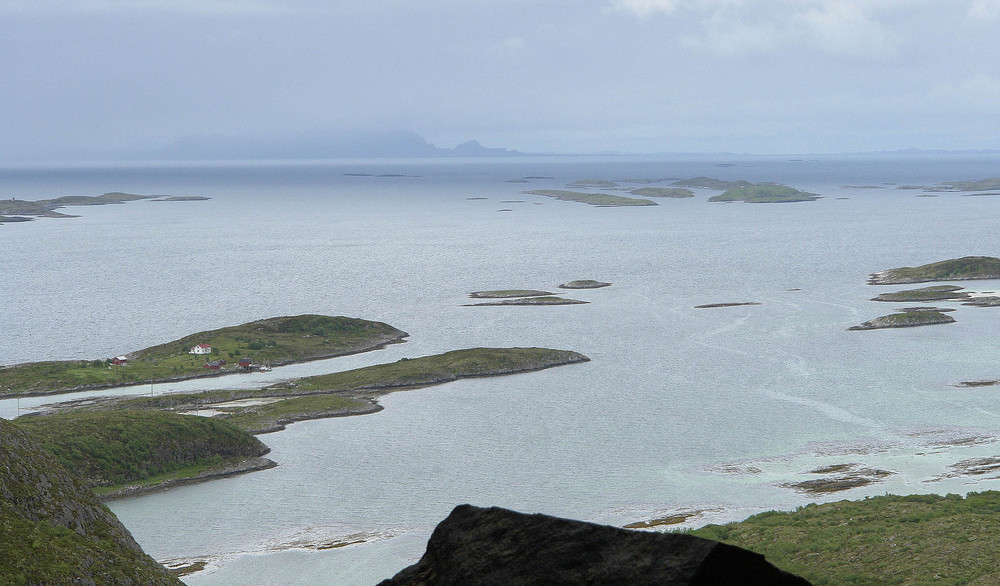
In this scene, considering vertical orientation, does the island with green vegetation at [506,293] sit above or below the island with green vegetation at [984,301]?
below

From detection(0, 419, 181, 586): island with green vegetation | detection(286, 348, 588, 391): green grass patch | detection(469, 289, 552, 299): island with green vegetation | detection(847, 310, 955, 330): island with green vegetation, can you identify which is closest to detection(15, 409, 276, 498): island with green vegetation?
detection(286, 348, 588, 391): green grass patch

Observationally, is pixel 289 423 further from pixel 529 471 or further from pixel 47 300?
pixel 47 300

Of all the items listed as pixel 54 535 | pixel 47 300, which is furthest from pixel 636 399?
pixel 47 300

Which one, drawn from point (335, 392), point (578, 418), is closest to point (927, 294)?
point (578, 418)

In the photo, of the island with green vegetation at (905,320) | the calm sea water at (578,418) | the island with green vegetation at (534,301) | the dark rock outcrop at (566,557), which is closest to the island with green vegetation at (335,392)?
the calm sea water at (578,418)

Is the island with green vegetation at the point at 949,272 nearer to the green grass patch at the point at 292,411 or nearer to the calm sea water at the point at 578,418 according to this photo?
the calm sea water at the point at 578,418

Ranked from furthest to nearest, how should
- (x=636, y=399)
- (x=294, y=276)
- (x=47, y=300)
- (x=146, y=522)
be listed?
(x=294, y=276) → (x=47, y=300) → (x=636, y=399) → (x=146, y=522)
